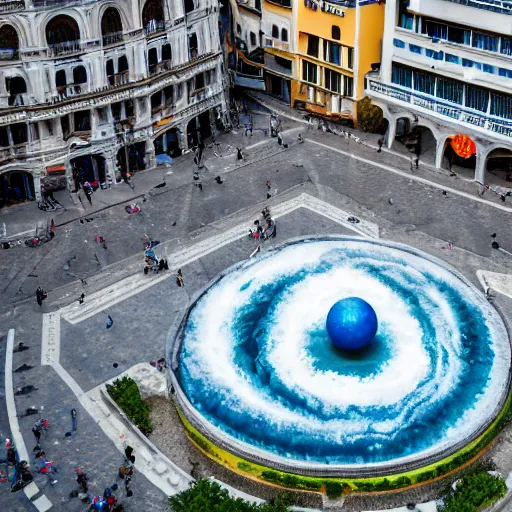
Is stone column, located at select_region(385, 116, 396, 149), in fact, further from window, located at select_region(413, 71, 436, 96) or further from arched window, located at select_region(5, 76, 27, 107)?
arched window, located at select_region(5, 76, 27, 107)

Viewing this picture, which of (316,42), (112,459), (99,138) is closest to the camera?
(112,459)

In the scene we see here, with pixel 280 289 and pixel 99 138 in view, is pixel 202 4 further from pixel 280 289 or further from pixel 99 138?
pixel 280 289

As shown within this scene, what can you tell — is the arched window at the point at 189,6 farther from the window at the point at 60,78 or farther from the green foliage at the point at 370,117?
the green foliage at the point at 370,117

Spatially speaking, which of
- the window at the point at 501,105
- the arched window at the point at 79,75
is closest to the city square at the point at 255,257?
the window at the point at 501,105

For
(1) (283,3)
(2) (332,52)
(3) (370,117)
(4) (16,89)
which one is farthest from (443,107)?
(4) (16,89)

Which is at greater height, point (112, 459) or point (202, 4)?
point (202, 4)

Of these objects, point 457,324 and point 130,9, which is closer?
point 457,324

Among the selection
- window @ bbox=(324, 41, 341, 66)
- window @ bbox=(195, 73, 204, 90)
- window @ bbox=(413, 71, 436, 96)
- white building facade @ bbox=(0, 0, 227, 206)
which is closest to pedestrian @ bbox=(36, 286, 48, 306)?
white building facade @ bbox=(0, 0, 227, 206)

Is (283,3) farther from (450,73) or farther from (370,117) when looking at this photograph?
(450,73)

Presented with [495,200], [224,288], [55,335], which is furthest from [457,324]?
[55,335]
